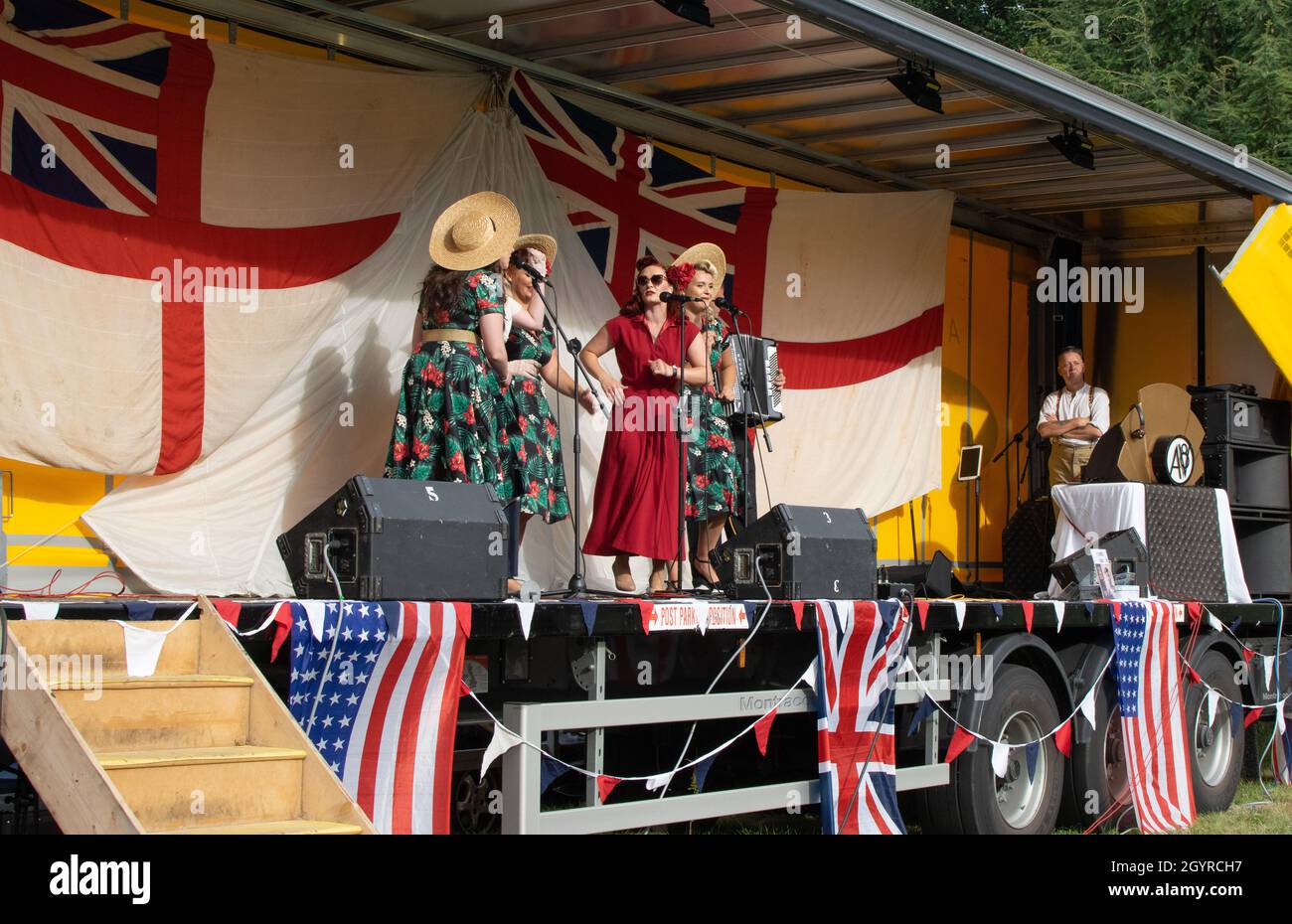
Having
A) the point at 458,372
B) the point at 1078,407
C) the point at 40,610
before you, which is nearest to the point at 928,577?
the point at 1078,407

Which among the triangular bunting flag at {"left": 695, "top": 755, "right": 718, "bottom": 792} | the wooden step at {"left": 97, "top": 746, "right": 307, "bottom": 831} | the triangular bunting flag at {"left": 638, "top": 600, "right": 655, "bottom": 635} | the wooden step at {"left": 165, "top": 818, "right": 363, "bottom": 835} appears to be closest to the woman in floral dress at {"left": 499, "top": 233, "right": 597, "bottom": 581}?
the triangular bunting flag at {"left": 695, "top": 755, "right": 718, "bottom": 792}

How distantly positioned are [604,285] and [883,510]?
2627mm

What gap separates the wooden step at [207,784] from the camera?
11.2 feet

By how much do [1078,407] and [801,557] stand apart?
5449mm

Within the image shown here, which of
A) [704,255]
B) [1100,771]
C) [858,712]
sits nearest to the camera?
[858,712]

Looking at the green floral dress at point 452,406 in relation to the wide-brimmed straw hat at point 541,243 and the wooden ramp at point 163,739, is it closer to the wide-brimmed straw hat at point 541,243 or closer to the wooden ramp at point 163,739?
the wide-brimmed straw hat at point 541,243

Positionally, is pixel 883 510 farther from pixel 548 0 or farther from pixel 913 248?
pixel 548 0

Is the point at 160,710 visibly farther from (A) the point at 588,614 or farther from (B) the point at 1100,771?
(B) the point at 1100,771

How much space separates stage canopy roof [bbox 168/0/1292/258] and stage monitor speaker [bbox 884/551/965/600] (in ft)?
8.30

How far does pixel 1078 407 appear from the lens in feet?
34.9

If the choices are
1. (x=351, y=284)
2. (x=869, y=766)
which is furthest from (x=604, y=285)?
(x=869, y=766)

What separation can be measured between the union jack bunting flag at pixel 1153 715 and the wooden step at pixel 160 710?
4.31 metres

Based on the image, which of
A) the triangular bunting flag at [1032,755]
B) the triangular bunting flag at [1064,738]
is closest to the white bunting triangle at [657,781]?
the triangular bunting flag at [1032,755]
